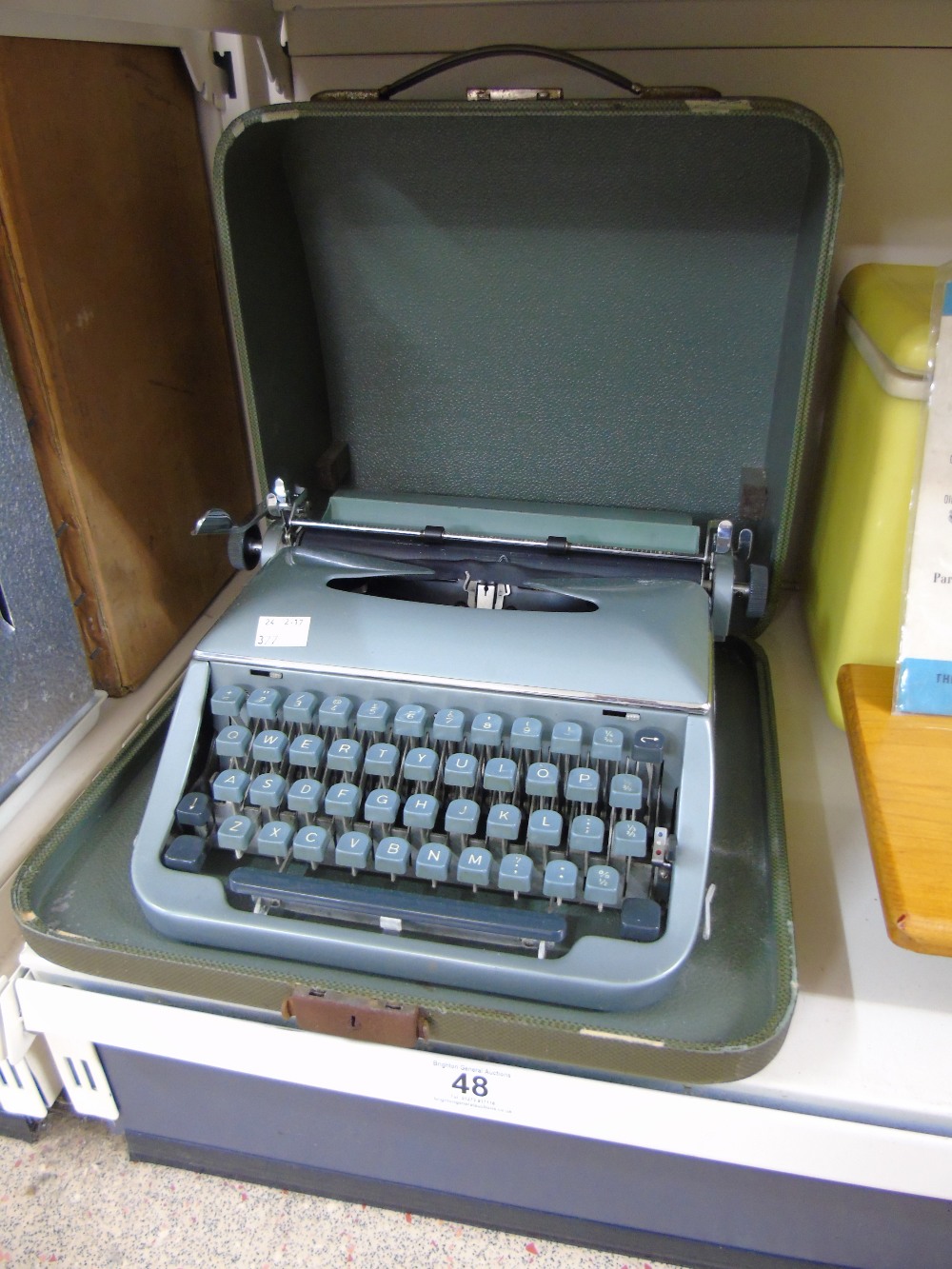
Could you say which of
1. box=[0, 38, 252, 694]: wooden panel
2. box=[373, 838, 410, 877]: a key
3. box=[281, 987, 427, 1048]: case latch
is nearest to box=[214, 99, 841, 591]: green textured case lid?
box=[0, 38, 252, 694]: wooden panel

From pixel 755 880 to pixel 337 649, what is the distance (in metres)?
0.51

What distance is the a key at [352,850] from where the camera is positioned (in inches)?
34.4

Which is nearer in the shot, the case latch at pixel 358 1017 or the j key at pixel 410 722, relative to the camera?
the case latch at pixel 358 1017

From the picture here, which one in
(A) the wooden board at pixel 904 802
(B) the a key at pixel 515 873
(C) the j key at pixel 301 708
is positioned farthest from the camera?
(C) the j key at pixel 301 708

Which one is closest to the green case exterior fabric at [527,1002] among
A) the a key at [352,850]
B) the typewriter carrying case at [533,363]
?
the typewriter carrying case at [533,363]

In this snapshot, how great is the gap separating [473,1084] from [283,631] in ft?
1.64

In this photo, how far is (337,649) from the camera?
0.97 m

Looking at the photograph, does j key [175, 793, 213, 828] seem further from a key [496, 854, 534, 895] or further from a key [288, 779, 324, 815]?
a key [496, 854, 534, 895]

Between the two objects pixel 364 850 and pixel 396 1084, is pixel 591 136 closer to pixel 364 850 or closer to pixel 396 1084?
pixel 364 850

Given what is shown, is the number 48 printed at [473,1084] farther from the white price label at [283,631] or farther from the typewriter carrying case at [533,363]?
the white price label at [283,631]

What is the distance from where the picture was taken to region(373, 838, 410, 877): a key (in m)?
0.88

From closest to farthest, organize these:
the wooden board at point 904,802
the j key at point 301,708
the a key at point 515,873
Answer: the wooden board at point 904,802 → the a key at point 515,873 → the j key at point 301,708

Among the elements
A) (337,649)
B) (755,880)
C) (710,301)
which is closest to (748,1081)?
(755,880)

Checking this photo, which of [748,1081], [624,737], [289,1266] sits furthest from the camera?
[289,1266]
